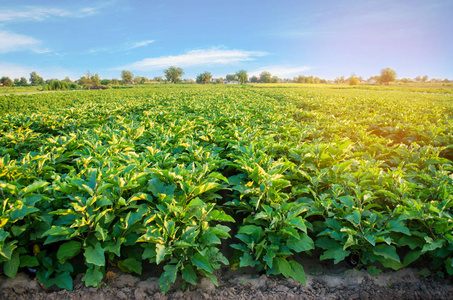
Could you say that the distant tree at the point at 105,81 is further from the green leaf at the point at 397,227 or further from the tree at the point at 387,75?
the tree at the point at 387,75

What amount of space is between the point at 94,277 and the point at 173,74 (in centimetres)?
12406

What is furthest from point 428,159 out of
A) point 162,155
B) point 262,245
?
point 162,155

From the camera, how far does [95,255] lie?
79.0 inches

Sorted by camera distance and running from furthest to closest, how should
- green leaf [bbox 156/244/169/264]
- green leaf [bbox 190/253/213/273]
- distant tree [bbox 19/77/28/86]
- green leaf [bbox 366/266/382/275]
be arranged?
distant tree [bbox 19/77/28/86]
green leaf [bbox 366/266/382/275]
green leaf [bbox 190/253/213/273]
green leaf [bbox 156/244/169/264]

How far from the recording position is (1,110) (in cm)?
1902

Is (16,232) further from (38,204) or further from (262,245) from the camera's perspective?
(262,245)

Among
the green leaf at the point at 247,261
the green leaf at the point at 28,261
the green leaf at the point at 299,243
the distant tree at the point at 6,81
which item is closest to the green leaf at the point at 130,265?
the green leaf at the point at 28,261

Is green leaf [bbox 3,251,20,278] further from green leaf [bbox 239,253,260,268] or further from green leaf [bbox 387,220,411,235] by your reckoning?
green leaf [bbox 387,220,411,235]

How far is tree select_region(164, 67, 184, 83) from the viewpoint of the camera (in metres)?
116

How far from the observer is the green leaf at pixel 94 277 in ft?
6.55

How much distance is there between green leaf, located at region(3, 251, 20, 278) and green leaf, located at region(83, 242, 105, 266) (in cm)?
66

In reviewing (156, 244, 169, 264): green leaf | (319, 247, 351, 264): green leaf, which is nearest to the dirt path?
(319, 247, 351, 264): green leaf

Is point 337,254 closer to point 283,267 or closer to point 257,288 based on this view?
Answer: point 283,267

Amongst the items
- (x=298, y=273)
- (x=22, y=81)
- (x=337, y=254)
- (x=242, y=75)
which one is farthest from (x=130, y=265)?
(x=22, y=81)
